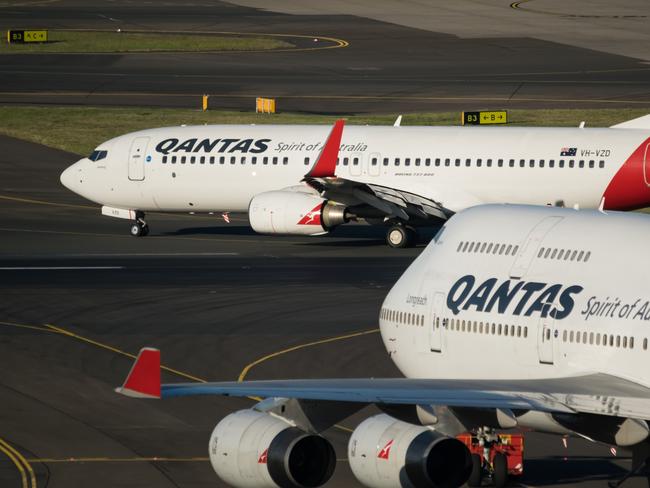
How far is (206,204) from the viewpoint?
2704 inches

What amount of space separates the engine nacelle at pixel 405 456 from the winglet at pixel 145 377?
399cm

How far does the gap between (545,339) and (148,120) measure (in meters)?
73.6

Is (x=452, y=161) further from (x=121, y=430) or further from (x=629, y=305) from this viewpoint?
(x=629, y=305)

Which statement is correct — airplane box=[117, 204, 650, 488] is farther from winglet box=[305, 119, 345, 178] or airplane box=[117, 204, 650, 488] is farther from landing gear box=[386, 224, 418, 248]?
landing gear box=[386, 224, 418, 248]

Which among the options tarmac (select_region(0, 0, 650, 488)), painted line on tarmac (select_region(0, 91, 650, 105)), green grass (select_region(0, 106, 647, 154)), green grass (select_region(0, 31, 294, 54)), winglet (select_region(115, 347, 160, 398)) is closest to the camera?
winglet (select_region(115, 347, 160, 398))

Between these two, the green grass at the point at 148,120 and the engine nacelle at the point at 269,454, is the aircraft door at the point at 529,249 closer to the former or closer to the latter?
the engine nacelle at the point at 269,454

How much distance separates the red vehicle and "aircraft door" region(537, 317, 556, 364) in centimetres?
272

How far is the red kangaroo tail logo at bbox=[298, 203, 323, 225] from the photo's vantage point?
64.5m

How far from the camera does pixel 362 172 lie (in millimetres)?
67188

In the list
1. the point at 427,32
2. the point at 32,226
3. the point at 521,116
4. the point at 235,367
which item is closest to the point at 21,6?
the point at 427,32

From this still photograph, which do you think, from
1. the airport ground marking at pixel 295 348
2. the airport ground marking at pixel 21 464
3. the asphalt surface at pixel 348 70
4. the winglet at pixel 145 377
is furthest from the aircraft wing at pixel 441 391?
the asphalt surface at pixel 348 70

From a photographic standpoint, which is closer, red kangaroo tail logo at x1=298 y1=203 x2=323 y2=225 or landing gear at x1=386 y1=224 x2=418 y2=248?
red kangaroo tail logo at x1=298 y1=203 x2=323 y2=225

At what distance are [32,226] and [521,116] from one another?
1540 inches

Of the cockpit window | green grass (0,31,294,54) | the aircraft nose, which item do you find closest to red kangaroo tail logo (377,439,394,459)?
the cockpit window
